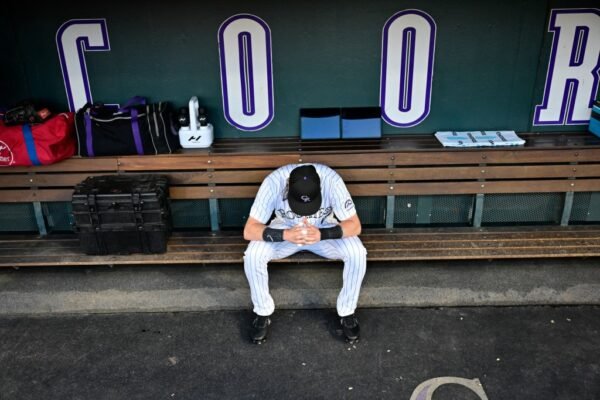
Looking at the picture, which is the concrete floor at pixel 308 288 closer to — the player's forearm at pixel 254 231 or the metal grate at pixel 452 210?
the metal grate at pixel 452 210

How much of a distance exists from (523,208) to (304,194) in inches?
81.8

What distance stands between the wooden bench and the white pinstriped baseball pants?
0.46 m

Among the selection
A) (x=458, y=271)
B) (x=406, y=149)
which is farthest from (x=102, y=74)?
(x=458, y=271)

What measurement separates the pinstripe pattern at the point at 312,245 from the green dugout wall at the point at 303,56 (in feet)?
3.27

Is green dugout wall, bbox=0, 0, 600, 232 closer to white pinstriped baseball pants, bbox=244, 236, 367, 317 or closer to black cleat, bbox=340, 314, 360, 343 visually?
white pinstriped baseball pants, bbox=244, 236, 367, 317

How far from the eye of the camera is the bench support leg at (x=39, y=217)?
15.0 feet

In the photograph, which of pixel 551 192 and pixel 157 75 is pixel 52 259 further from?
pixel 551 192

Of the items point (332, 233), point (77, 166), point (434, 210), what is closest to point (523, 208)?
point (434, 210)

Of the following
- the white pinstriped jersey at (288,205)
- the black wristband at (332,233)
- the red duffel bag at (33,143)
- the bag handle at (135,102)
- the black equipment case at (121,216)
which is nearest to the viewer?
the black wristband at (332,233)

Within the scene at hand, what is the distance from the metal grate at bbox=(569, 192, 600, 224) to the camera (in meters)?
4.65

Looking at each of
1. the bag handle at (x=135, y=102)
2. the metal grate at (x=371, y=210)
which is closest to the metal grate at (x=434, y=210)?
the metal grate at (x=371, y=210)

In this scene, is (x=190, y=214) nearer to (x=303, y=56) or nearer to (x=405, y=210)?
(x=303, y=56)

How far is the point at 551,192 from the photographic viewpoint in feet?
15.0

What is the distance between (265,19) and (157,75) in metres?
0.98
